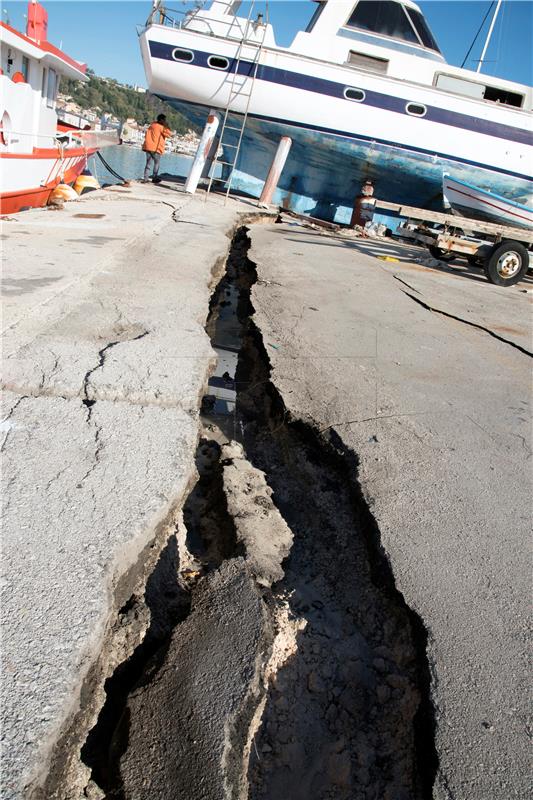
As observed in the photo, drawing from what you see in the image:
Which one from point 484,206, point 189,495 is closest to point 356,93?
point 484,206

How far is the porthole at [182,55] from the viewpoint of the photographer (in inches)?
458

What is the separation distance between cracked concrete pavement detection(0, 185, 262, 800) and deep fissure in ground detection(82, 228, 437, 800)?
0.24 meters

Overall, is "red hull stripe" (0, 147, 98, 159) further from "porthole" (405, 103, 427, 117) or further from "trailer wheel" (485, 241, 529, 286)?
"trailer wheel" (485, 241, 529, 286)

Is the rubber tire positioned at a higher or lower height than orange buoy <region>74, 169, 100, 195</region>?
higher

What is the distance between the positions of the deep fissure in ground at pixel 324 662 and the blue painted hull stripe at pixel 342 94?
11.0 m

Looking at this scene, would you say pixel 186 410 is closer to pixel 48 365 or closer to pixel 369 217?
pixel 48 365

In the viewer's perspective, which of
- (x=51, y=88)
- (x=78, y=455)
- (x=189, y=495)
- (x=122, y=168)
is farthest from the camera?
(x=122, y=168)

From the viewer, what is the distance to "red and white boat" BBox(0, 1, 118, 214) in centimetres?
1006

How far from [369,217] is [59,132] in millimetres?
8192

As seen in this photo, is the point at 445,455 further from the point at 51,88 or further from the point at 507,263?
the point at 51,88

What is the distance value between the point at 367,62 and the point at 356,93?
3.20 ft

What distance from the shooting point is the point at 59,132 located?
14734 millimetres

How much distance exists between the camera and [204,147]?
12.1 metres

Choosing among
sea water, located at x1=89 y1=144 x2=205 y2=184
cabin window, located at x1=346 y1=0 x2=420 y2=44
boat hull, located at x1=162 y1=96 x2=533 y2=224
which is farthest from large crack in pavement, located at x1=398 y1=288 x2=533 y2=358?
sea water, located at x1=89 y1=144 x2=205 y2=184
